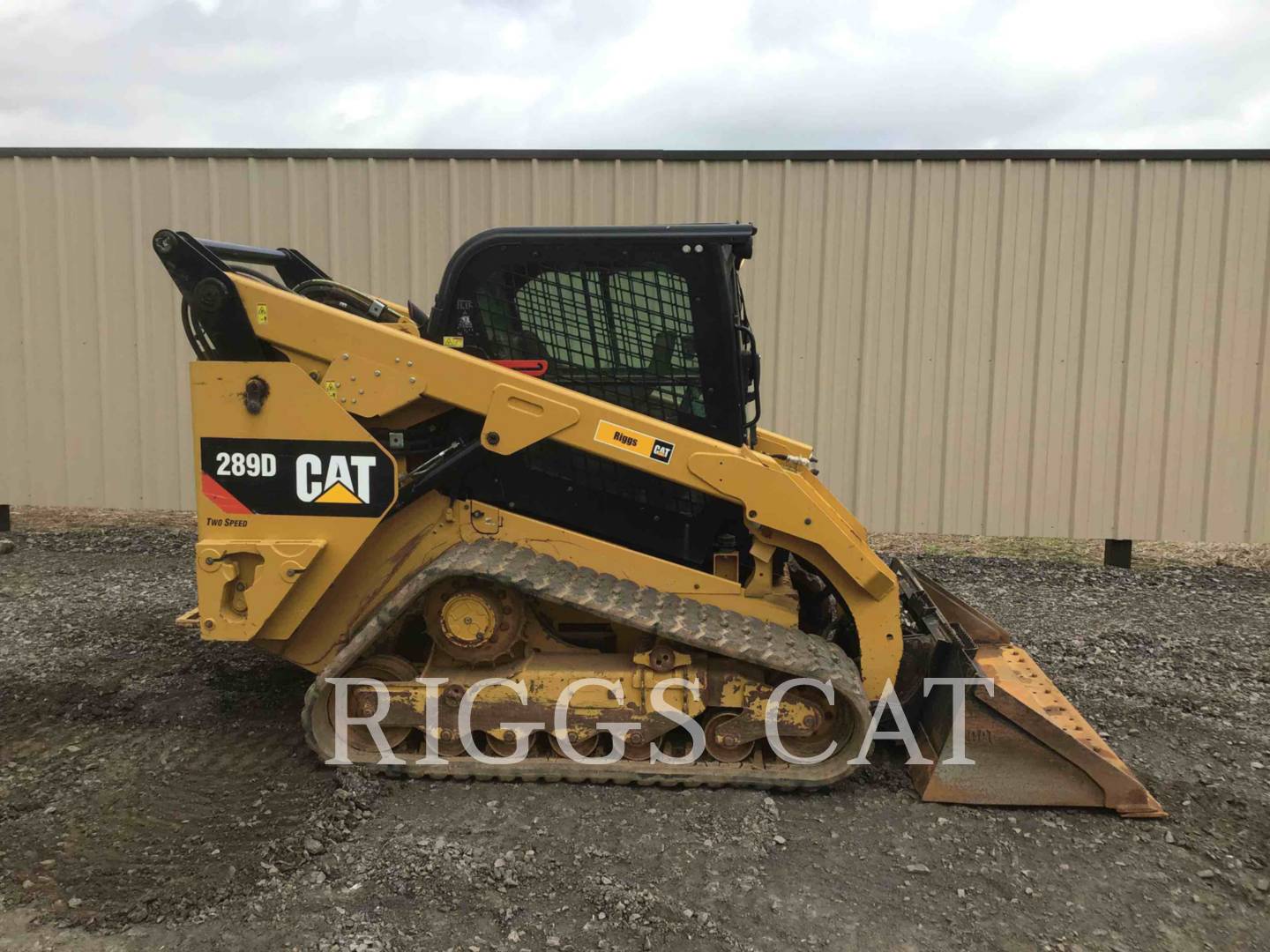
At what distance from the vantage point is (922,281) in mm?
7559

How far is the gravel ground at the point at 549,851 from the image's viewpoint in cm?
260

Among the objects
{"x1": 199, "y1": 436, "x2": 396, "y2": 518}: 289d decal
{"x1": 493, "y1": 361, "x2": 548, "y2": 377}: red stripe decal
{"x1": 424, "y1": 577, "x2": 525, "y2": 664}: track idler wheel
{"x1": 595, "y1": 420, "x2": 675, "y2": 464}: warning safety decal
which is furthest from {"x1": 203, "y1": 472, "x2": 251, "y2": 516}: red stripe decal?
{"x1": 595, "y1": 420, "x2": 675, "y2": 464}: warning safety decal

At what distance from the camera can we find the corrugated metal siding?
7.42 meters

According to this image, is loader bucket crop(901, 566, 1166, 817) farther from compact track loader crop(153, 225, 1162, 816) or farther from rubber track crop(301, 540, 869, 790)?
rubber track crop(301, 540, 869, 790)

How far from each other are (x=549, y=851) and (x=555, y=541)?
1.24 meters

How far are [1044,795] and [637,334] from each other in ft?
8.17

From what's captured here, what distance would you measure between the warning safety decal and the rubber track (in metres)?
0.56

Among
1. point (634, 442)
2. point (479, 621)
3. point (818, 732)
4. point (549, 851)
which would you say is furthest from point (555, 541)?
point (818, 732)

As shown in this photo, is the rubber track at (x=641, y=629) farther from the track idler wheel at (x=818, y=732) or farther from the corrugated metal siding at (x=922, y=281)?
the corrugated metal siding at (x=922, y=281)

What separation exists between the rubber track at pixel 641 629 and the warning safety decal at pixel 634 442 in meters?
0.56

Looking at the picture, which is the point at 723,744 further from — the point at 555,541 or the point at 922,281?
the point at 922,281

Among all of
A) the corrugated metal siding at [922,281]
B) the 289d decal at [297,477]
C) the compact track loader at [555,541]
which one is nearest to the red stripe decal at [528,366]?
the compact track loader at [555,541]

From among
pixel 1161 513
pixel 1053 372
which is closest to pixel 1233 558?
pixel 1161 513

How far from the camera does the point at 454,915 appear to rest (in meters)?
2.63
